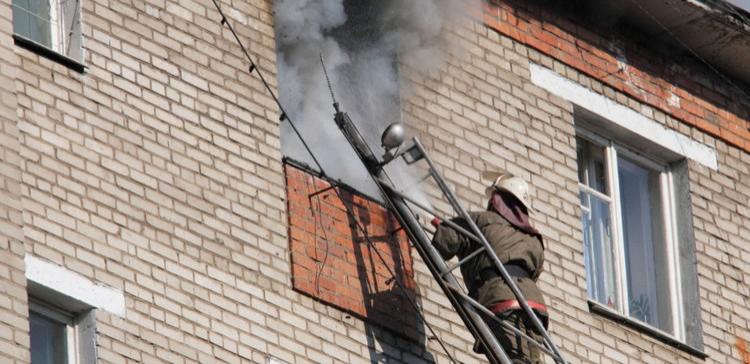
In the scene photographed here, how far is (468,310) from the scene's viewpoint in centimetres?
1406

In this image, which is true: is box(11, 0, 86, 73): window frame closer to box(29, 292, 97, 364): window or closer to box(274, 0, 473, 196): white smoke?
box(29, 292, 97, 364): window

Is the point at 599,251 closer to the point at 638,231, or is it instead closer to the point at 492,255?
the point at 638,231

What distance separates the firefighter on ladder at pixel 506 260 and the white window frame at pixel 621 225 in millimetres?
1733

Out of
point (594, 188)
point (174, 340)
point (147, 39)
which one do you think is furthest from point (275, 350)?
point (594, 188)

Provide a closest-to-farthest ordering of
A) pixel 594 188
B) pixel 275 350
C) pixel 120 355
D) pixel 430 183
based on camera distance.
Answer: pixel 120 355 → pixel 275 350 → pixel 430 183 → pixel 594 188

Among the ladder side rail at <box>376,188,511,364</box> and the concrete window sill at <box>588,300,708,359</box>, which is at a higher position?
the concrete window sill at <box>588,300,708,359</box>

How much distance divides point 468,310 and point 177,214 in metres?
1.76

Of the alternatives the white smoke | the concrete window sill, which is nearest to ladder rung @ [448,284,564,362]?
the white smoke

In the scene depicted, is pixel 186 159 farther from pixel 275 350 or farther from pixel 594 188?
pixel 594 188

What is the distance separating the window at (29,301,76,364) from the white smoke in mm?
2238

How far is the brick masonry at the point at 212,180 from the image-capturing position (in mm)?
12875

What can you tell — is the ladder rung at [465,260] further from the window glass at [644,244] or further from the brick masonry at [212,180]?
the window glass at [644,244]

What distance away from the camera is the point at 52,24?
1366 centimetres

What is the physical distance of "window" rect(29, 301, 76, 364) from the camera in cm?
1273
